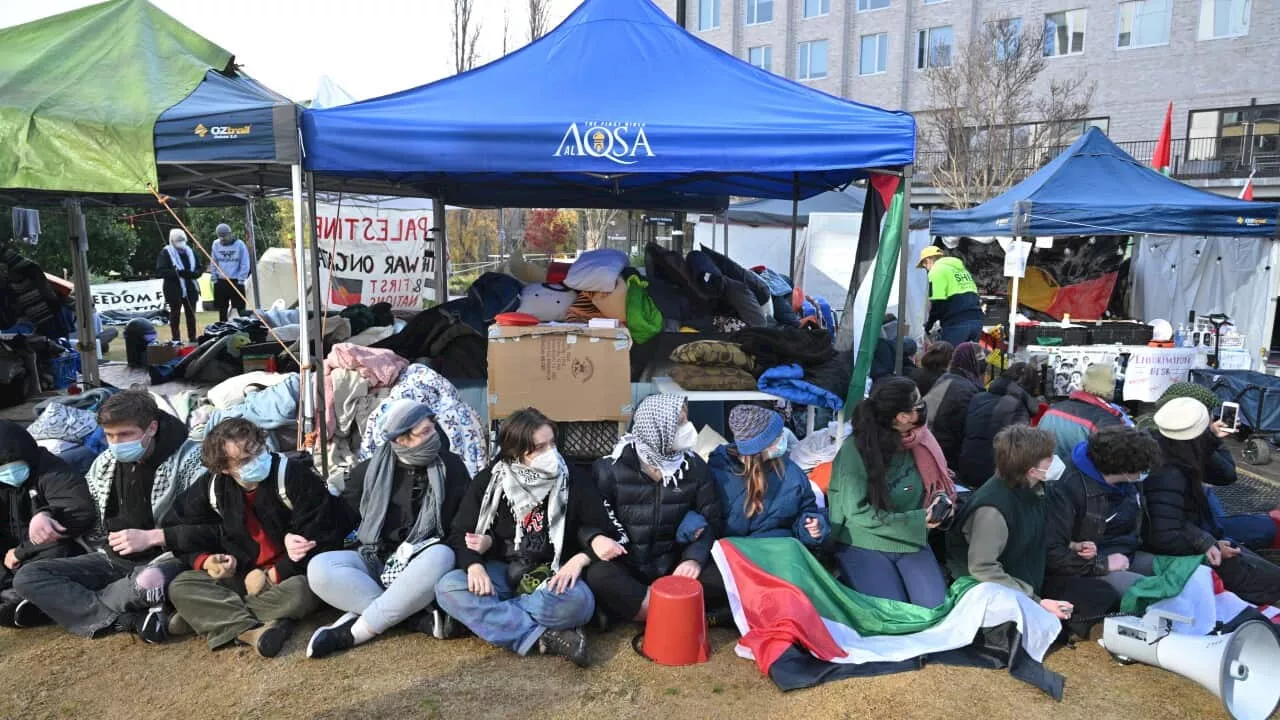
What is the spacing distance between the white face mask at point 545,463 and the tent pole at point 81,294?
246 inches

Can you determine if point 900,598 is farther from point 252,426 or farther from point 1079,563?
point 252,426

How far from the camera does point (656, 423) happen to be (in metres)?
3.77

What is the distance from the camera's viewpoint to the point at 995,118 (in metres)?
24.1

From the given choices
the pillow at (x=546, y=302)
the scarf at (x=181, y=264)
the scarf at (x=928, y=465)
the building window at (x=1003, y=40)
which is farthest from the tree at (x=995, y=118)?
the scarf at (x=928, y=465)

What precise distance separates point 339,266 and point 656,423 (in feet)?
33.3

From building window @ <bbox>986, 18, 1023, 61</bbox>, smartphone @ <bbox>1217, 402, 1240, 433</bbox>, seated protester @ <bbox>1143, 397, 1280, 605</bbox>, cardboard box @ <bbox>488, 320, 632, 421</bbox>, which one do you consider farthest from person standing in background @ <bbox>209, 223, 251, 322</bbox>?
building window @ <bbox>986, 18, 1023, 61</bbox>

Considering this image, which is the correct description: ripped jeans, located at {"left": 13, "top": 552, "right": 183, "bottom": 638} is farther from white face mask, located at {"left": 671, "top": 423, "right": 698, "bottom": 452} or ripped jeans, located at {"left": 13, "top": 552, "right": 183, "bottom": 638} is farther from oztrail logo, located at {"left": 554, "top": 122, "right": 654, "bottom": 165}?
oztrail logo, located at {"left": 554, "top": 122, "right": 654, "bottom": 165}

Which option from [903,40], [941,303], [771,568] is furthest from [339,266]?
[903,40]

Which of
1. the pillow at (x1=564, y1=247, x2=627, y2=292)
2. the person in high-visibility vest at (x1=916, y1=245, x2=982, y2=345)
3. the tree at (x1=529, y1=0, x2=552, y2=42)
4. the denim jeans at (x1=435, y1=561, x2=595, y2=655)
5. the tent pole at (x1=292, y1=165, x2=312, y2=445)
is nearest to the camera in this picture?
the denim jeans at (x1=435, y1=561, x2=595, y2=655)

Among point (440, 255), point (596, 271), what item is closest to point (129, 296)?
point (440, 255)

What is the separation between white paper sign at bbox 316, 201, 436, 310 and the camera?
12.5 metres

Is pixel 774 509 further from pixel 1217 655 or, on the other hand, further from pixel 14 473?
pixel 14 473

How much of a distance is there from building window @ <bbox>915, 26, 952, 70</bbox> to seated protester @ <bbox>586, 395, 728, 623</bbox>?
29.2 m

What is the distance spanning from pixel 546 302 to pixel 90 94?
3.26 meters
